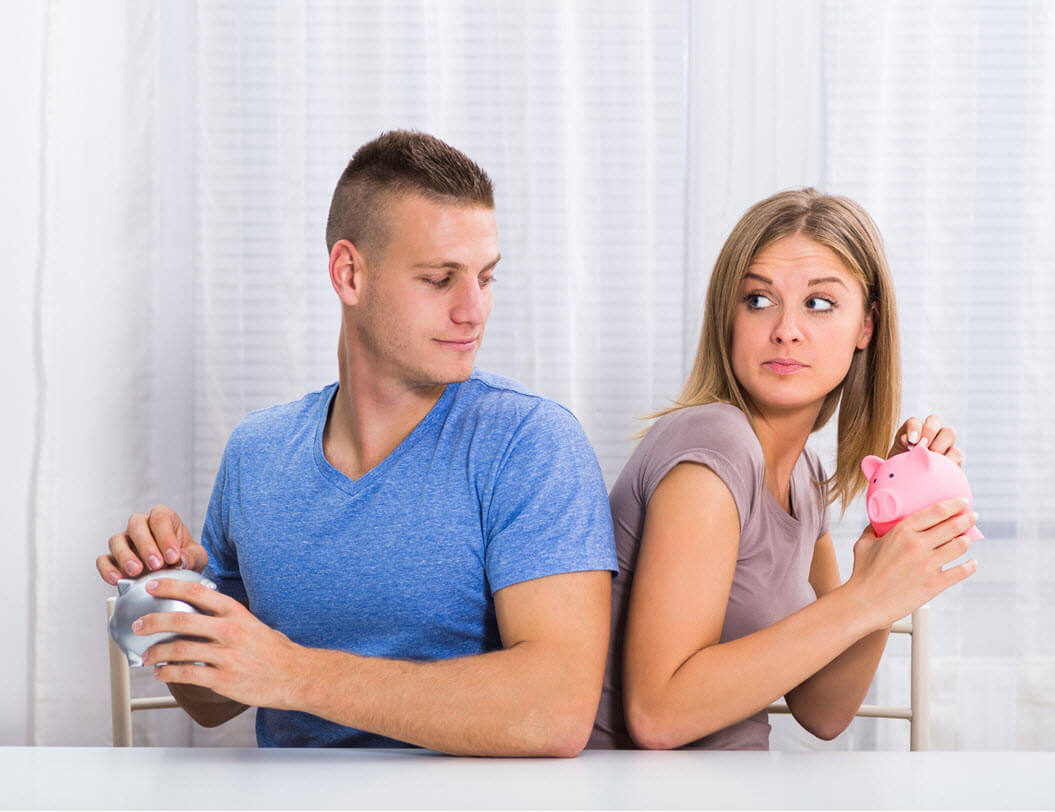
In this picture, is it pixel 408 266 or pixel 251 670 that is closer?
pixel 251 670

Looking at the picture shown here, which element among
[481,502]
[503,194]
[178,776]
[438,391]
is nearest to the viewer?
[178,776]

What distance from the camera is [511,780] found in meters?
0.81

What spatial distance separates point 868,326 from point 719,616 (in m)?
0.48

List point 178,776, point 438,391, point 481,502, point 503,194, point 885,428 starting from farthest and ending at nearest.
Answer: point 503,194, point 885,428, point 438,391, point 481,502, point 178,776

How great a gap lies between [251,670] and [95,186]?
1138 mm

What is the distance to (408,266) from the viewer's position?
3.72 ft

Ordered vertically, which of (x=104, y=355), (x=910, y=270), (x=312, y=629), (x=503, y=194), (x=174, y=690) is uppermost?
(x=503, y=194)

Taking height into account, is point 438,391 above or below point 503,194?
below

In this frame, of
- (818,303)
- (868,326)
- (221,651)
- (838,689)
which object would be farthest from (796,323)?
(221,651)

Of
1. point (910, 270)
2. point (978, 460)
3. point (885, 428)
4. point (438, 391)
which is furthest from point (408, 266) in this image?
point (978, 460)

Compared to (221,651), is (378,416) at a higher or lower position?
higher

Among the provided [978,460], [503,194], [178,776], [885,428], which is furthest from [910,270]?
[178,776]

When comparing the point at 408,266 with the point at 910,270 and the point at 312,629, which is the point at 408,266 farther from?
the point at 910,270

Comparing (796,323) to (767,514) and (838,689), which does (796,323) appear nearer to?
(767,514)
